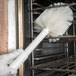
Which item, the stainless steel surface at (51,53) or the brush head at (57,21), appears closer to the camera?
the brush head at (57,21)

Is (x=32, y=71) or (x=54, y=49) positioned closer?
(x=32, y=71)

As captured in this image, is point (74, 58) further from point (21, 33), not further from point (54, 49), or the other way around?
point (21, 33)

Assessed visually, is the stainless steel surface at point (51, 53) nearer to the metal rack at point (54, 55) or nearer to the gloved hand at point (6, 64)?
the metal rack at point (54, 55)

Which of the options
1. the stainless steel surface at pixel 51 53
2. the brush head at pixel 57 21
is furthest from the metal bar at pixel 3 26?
the brush head at pixel 57 21

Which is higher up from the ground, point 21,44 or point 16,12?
point 16,12

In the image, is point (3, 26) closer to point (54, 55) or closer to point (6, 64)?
point (6, 64)

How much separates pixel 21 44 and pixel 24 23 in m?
0.15

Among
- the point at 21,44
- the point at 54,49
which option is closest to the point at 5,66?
the point at 21,44

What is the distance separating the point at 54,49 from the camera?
1459mm

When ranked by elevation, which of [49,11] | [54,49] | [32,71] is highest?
[49,11]

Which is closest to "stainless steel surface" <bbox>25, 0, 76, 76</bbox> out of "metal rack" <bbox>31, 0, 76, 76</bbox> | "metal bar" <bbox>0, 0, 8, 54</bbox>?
"metal rack" <bbox>31, 0, 76, 76</bbox>

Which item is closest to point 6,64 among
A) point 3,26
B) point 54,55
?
point 3,26

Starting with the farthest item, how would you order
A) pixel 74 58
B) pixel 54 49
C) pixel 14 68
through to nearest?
pixel 74 58 → pixel 54 49 → pixel 14 68

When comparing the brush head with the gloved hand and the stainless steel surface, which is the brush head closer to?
the stainless steel surface
